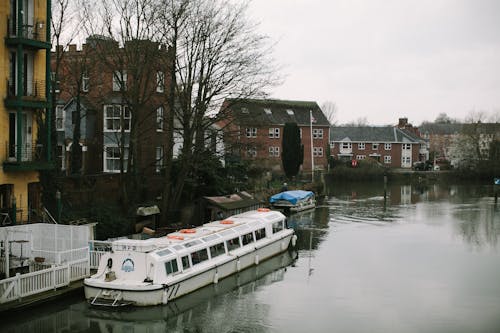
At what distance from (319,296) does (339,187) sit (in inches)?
2011

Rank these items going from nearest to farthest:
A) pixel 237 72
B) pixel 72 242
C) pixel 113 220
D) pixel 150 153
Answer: pixel 72 242 → pixel 113 220 → pixel 237 72 → pixel 150 153

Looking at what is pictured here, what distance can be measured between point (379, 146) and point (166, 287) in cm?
7899

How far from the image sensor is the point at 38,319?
760 inches

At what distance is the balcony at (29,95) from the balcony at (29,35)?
1.71m

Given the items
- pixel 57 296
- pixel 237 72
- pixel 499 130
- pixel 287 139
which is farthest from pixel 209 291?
pixel 499 130

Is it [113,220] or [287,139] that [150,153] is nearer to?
[113,220]

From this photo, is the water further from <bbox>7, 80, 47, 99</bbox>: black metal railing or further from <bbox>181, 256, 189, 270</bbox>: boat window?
<bbox>7, 80, 47, 99</bbox>: black metal railing

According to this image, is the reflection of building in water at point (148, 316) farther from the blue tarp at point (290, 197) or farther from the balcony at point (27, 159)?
the blue tarp at point (290, 197)

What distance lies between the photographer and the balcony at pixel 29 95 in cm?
2442

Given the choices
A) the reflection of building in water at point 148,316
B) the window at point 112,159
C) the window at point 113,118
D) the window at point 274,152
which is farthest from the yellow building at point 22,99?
the window at point 274,152

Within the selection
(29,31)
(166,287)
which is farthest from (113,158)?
(166,287)

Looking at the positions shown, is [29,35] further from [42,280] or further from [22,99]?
[42,280]

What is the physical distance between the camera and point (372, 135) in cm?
9656

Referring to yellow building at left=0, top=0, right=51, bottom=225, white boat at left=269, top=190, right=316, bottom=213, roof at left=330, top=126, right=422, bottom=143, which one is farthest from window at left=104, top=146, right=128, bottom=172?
roof at left=330, top=126, right=422, bottom=143
